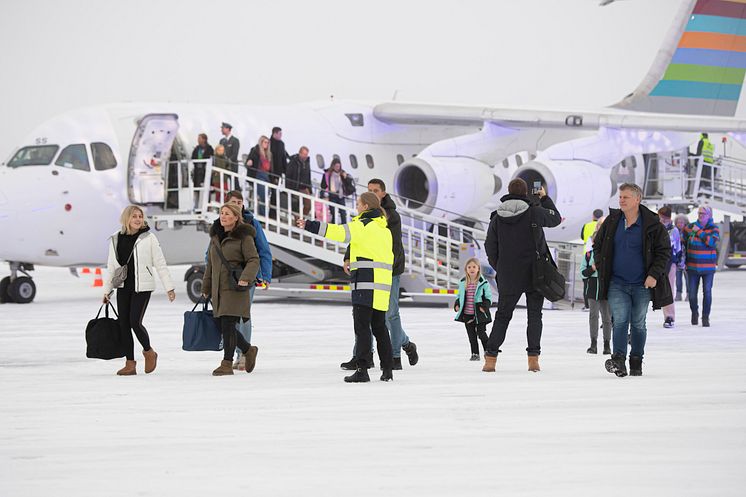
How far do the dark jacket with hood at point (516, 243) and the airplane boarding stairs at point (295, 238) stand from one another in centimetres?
743

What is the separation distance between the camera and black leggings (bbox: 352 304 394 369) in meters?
8.98

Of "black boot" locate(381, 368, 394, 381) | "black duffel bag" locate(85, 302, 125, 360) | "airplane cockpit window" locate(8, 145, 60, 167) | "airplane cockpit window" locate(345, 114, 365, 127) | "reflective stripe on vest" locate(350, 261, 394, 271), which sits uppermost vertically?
"airplane cockpit window" locate(345, 114, 365, 127)

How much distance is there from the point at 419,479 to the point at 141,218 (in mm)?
4736

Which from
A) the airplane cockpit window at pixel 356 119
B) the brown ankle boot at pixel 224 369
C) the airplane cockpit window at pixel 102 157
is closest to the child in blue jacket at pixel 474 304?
the brown ankle boot at pixel 224 369

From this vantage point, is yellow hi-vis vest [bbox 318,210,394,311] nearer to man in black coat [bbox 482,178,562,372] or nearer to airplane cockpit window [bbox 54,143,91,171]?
man in black coat [bbox 482,178,562,372]

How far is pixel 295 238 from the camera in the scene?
18.1 metres

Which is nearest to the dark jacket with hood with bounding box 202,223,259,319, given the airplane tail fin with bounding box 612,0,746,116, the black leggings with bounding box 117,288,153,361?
the black leggings with bounding box 117,288,153,361

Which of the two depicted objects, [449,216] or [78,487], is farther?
[449,216]

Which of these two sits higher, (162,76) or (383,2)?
(383,2)

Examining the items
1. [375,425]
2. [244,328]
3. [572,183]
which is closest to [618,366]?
[375,425]

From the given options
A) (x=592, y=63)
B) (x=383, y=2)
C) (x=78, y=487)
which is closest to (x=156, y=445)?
(x=78, y=487)

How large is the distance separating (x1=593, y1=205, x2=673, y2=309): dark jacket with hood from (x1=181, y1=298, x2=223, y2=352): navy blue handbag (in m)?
2.87

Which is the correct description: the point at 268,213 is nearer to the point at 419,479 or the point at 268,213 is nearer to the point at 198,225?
the point at 198,225

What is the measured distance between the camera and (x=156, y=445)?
6367 mm
